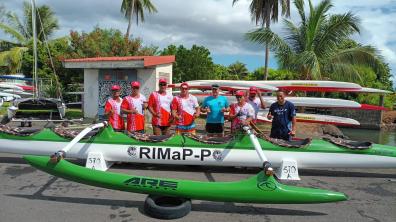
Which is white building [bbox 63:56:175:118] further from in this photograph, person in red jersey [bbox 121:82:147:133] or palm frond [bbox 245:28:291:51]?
person in red jersey [bbox 121:82:147:133]

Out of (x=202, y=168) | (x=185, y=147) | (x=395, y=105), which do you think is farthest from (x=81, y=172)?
(x=395, y=105)

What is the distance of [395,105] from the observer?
34156 mm

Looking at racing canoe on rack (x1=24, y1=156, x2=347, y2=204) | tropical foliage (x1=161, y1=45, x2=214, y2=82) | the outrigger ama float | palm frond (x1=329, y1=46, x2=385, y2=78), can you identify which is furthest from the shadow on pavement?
tropical foliage (x1=161, y1=45, x2=214, y2=82)

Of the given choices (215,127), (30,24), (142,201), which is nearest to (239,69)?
(30,24)

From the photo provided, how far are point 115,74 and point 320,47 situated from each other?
9.20 meters

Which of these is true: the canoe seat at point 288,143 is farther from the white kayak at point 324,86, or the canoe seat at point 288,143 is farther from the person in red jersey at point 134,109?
the white kayak at point 324,86

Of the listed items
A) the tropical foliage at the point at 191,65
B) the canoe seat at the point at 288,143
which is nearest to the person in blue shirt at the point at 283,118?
the canoe seat at the point at 288,143

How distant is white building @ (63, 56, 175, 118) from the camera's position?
49.2 feet

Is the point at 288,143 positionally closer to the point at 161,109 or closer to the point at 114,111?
the point at 161,109

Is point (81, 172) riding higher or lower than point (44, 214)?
higher

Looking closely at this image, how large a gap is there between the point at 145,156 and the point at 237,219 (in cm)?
250

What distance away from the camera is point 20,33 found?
31.5 meters

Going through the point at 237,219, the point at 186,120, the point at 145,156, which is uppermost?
the point at 186,120

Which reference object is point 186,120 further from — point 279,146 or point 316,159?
point 316,159
